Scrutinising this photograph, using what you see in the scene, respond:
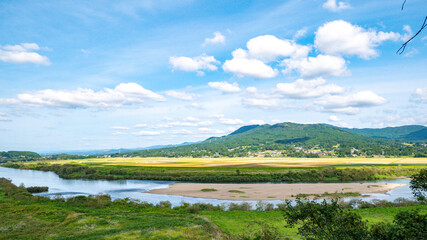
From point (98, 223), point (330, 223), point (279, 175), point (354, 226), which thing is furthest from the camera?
point (279, 175)

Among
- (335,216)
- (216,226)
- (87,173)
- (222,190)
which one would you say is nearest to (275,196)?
(222,190)

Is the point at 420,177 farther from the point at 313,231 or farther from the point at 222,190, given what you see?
the point at 222,190

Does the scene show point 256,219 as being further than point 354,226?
Yes

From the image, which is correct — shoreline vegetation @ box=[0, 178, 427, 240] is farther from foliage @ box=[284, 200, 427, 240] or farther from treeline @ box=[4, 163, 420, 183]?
treeline @ box=[4, 163, 420, 183]

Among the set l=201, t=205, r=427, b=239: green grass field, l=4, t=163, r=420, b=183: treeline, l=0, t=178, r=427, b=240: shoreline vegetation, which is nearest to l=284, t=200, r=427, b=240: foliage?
l=0, t=178, r=427, b=240: shoreline vegetation

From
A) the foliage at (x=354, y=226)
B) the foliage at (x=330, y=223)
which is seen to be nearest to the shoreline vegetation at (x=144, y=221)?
the foliage at (x=330, y=223)

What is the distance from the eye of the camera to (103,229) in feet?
90.0

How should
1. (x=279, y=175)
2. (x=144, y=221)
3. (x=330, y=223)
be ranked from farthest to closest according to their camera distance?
1. (x=279, y=175)
2. (x=144, y=221)
3. (x=330, y=223)

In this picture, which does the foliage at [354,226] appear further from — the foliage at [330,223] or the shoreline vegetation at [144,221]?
the shoreline vegetation at [144,221]

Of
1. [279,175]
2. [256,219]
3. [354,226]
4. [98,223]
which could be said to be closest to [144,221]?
[98,223]

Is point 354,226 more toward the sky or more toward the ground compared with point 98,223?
more toward the sky

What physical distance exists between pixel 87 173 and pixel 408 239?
115m

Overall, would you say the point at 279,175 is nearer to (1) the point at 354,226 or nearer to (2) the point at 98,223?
(2) the point at 98,223

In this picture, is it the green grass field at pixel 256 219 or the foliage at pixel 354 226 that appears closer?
the foliage at pixel 354 226
